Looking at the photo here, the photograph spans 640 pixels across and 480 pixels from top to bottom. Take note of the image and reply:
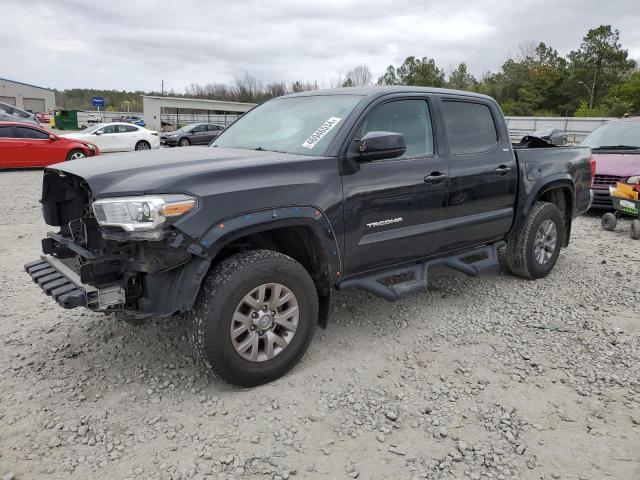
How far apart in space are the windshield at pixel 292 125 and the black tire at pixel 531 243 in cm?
244

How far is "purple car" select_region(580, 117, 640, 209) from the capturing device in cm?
838

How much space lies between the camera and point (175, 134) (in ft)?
90.4

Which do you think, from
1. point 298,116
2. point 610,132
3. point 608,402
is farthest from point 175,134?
point 608,402

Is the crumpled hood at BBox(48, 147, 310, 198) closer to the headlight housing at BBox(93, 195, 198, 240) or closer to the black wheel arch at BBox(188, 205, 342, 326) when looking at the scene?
the headlight housing at BBox(93, 195, 198, 240)

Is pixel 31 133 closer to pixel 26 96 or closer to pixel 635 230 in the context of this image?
pixel 635 230

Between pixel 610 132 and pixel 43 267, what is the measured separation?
391 inches

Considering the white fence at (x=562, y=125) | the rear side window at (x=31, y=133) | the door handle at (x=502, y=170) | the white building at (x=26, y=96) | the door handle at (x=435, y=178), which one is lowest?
the door handle at (x=435, y=178)

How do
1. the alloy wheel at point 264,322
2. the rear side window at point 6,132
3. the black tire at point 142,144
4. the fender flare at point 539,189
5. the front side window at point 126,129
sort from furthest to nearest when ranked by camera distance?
the black tire at point 142,144 < the front side window at point 126,129 < the rear side window at point 6,132 < the fender flare at point 539,189 < the alloy wheel at point 264,322

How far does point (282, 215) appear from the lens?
3.12 metres

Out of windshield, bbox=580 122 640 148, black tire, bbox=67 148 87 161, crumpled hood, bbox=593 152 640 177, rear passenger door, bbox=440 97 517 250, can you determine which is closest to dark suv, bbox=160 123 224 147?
black tire, bbox=67 148 87 161

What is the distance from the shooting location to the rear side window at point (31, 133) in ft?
45.6

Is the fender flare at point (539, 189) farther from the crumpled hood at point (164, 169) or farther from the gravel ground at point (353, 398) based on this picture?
the crumpled hood at point (164, 169)

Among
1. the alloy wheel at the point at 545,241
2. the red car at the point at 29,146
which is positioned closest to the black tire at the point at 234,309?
the alloy wheel at the point at 545,241

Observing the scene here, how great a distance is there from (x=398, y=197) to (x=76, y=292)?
2263mm
